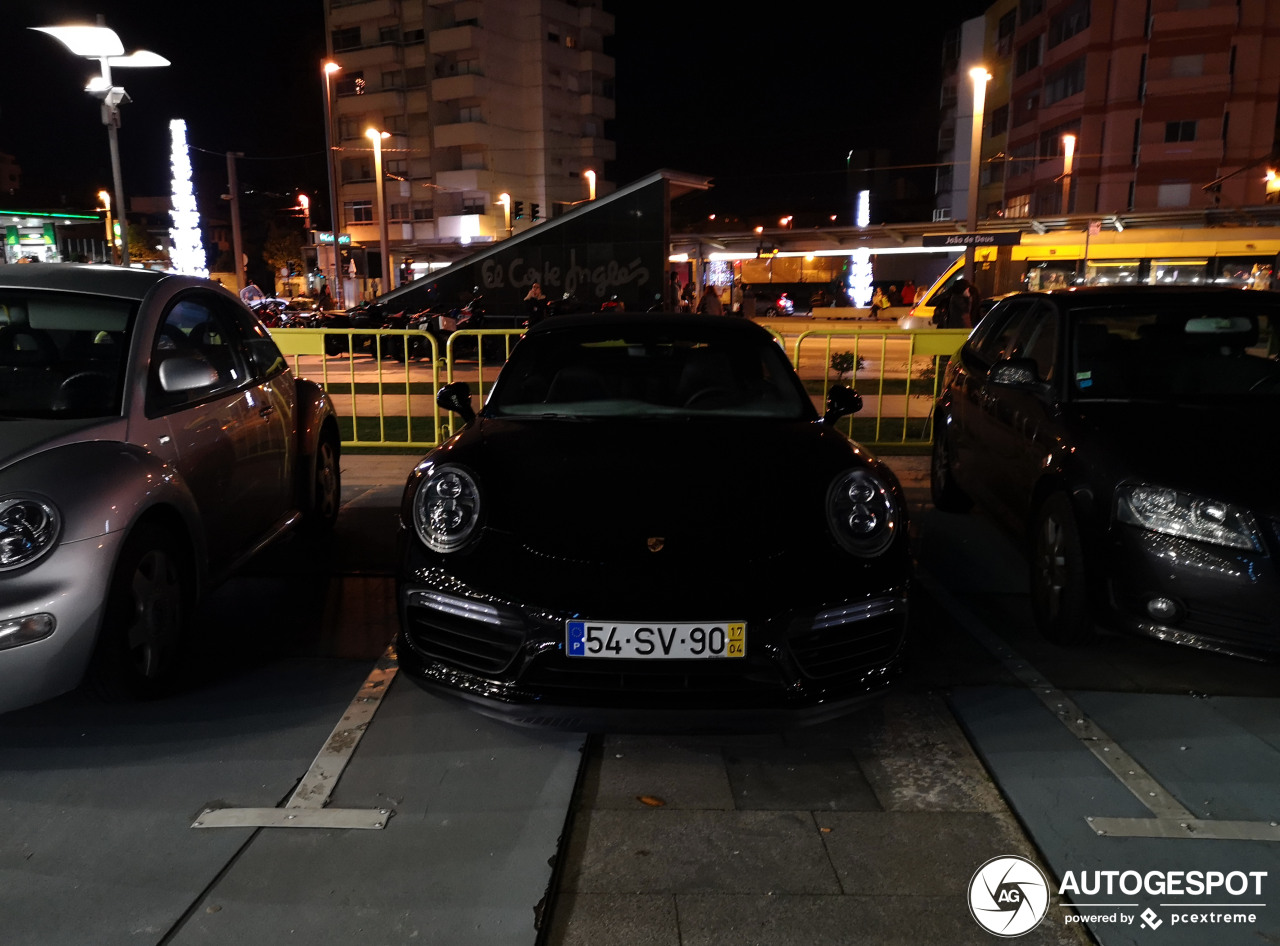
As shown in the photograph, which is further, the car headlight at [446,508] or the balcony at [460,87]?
the balcony at [460,87]

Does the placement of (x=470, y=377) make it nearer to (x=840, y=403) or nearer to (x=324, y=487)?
(x=324, y=487)

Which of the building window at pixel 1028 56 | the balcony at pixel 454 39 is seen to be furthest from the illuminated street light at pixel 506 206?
the building window at pixel 1028 56

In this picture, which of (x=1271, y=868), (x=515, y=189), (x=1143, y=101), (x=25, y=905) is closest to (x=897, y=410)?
(x=1271, y=868)

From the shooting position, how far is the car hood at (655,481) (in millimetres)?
3012

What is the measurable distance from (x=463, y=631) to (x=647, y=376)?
174cm

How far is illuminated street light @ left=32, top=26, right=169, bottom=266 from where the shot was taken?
11195 millimetres

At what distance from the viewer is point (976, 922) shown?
7.80 ft

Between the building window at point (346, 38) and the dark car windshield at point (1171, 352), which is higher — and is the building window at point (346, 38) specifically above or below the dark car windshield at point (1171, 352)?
above

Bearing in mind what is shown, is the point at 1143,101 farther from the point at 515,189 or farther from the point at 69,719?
the point at 69,719

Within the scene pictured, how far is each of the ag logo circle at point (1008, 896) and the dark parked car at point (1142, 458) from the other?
4.57 feet

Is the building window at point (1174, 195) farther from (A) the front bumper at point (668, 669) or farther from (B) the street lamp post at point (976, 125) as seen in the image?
(A) the front bumper at point (668, 669)

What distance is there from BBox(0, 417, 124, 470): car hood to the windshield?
12cm

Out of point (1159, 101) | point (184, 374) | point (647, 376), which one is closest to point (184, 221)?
point (184, 374)

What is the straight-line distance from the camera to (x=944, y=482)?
6387 millimetres
